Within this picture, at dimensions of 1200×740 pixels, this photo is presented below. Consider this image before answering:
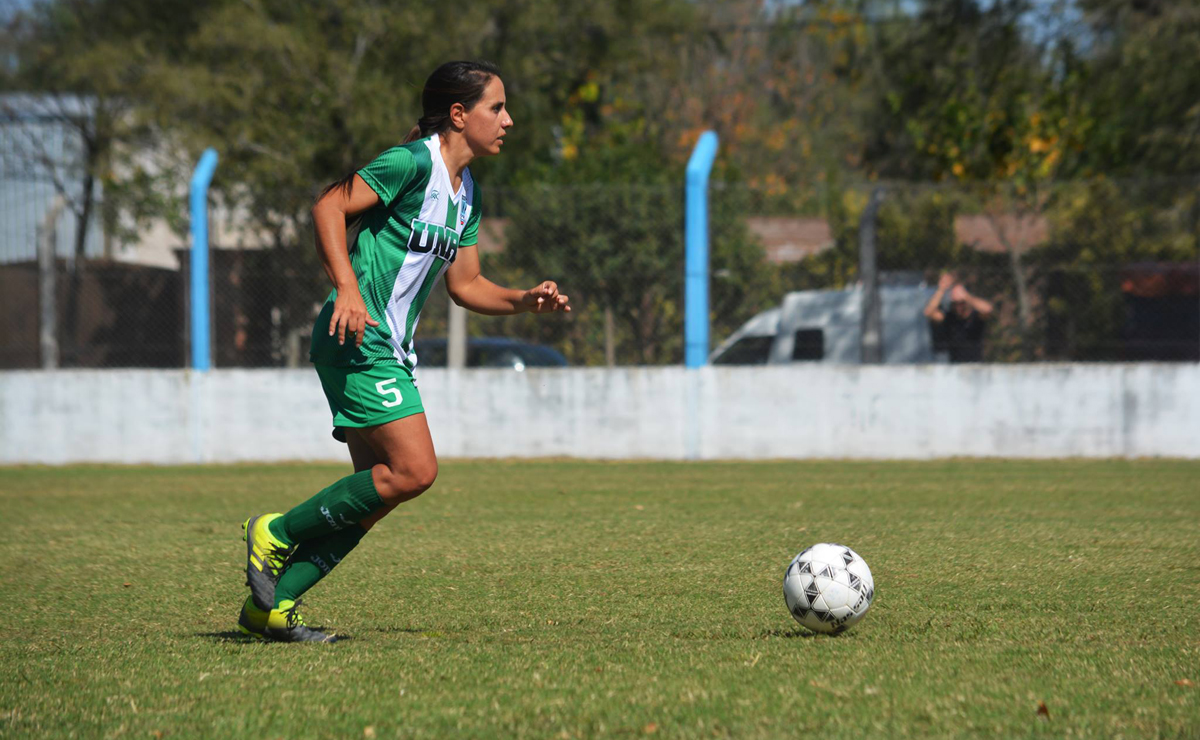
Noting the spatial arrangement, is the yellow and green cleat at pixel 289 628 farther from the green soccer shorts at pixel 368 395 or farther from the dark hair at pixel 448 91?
the dark hair at pixel 448 91

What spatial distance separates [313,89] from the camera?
17406 mm

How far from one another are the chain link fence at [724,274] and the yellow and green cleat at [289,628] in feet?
26.0

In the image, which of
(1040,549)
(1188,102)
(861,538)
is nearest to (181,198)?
(861,538)

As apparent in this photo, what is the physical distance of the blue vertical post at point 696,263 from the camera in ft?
40.0

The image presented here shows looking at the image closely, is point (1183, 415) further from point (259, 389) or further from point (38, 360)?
point (38, 360)

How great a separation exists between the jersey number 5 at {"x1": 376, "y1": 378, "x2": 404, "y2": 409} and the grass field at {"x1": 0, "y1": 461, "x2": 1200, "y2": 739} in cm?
79

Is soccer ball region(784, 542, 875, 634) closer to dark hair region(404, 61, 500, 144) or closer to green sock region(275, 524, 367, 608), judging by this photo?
green sock region(275, 524, 367, 608)

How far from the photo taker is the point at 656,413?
12.4 m

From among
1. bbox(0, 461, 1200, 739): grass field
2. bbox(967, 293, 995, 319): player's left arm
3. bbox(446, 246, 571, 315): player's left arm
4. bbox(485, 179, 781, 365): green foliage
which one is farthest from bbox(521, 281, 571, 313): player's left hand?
bbox(967, 293, 995, 319): player's left arm

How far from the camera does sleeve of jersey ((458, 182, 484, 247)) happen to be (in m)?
4.66

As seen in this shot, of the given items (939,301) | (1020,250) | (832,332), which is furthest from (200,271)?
(1020,250)

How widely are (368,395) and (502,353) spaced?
832 centimetres

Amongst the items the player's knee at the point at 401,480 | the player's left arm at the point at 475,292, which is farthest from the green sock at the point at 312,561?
the player's left arm at the point at 475,292

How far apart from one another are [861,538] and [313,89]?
41.1 ft
